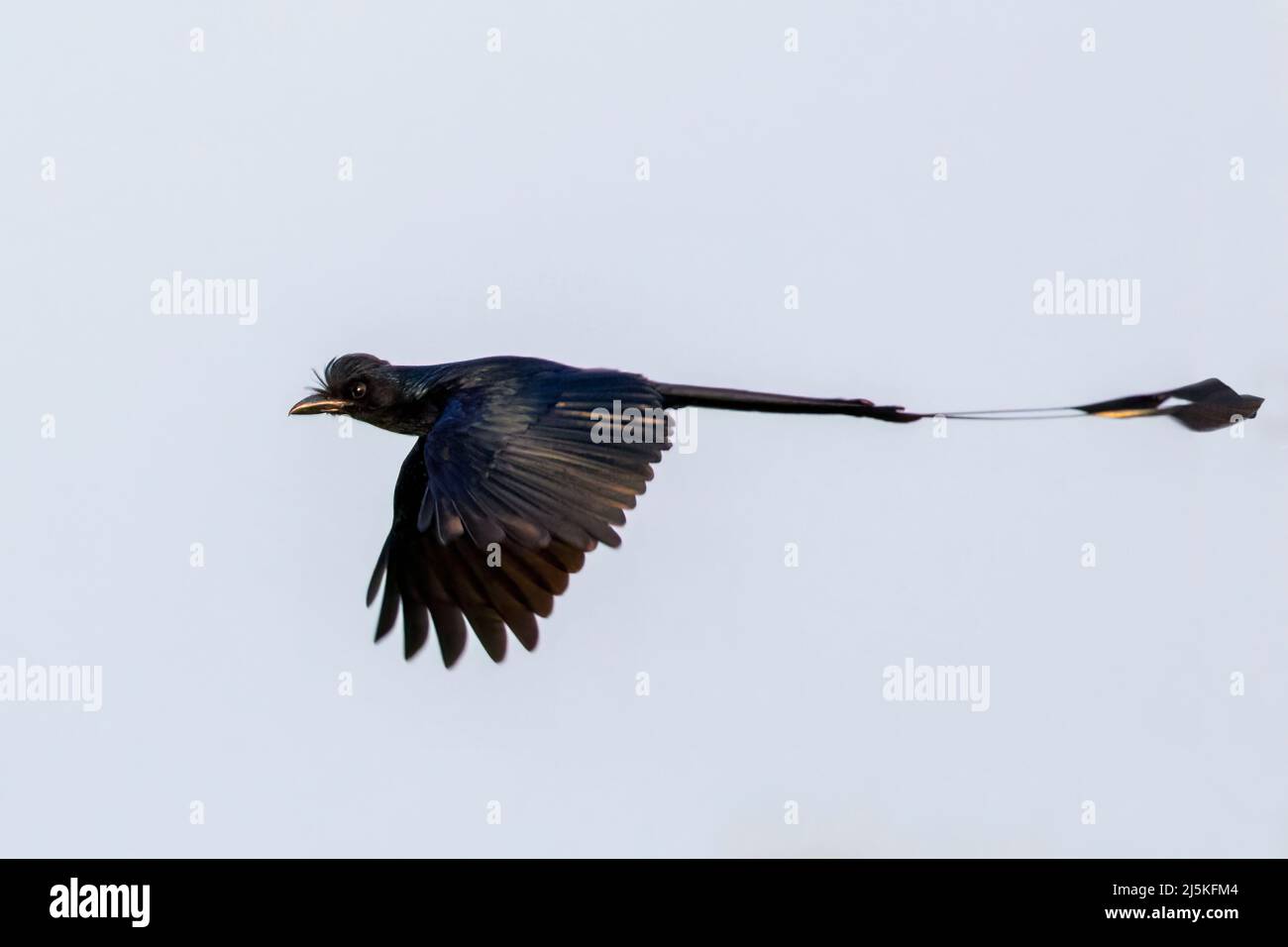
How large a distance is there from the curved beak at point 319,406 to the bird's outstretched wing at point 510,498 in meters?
0.67

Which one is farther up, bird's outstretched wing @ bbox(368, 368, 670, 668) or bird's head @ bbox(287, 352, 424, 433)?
bird's head @ bbox(287, 352, 424, 433)

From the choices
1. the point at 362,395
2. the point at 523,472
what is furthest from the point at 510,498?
the point at 362,395

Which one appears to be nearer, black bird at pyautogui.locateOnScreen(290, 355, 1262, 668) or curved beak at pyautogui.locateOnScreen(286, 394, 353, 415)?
black bird at pyautogui.locateOnScreen(290, 355, 1262, 668)

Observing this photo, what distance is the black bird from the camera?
36.7ft

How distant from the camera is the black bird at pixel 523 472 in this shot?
1120cm

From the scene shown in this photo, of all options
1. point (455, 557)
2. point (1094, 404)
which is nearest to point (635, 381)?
point (455, 557)

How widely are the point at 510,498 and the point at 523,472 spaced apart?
0.23 metres

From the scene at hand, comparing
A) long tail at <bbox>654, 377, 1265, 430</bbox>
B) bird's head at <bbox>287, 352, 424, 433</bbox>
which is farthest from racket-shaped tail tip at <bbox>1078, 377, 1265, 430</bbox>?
bird's head at <bbox>287, 352, 424, 433</bbox>

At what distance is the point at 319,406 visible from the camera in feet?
42.5

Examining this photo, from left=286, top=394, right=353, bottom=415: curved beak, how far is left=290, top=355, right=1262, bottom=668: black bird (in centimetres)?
48

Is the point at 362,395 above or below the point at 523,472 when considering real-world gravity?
above

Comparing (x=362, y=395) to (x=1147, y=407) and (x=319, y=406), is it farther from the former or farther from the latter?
(x=1147, y=407)

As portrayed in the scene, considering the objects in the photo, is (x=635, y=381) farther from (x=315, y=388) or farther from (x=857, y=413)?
(x=315, y=388)

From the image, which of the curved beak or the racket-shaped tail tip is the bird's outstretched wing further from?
the racket-shaped tail tip
